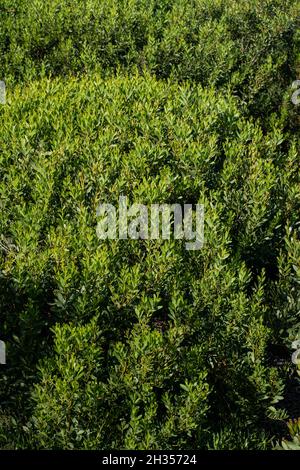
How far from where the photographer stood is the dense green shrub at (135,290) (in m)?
4.43

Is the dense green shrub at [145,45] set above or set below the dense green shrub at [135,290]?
above

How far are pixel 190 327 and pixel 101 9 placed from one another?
22.9ft

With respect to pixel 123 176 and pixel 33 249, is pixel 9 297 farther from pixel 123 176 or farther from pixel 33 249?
pixel 123 176

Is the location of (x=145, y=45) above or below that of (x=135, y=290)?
above

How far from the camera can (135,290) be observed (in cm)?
489

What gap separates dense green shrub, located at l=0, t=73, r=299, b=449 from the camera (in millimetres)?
4430

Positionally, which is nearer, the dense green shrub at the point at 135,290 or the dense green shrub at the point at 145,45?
the dense green shrub at the point at 135,290

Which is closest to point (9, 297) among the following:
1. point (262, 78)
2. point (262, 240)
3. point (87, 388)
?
point (87, 388)

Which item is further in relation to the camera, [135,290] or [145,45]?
[145,45]

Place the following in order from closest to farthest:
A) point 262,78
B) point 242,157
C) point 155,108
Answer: point 242,157, point 155,108, point 262,78

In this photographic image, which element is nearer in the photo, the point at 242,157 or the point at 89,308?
the point at 89,308

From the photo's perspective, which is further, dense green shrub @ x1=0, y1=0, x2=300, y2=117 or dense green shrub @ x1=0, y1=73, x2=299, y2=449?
dense green shrub @ x1=0, y1=0, x2=300, y2=117

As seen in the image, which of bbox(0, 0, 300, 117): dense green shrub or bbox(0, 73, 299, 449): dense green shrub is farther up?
bbox(0, 0, 300, 117): dense green shrub
